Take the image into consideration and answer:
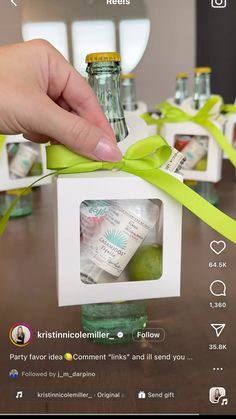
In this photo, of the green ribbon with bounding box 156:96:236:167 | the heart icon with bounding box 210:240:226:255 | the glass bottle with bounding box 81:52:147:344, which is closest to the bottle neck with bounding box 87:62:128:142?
the glass bottle with bounding box 81:52:147:344

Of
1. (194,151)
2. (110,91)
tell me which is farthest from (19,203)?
(110,91)

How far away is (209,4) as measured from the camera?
0.39 metres

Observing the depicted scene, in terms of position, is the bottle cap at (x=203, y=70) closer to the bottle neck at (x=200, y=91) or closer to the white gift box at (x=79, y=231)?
the bottle neck at (x=200, y=91)

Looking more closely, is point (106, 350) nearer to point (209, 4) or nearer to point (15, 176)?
point (209, 4)

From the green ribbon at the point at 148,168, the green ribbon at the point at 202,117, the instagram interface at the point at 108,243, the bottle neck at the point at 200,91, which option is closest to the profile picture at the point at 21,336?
the instagram interface at the point at 108,243

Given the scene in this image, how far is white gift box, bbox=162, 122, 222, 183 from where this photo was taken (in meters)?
0.73

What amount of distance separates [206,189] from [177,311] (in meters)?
0.37

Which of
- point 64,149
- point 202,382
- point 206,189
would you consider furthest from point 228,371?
point 206,189

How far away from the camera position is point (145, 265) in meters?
0.39

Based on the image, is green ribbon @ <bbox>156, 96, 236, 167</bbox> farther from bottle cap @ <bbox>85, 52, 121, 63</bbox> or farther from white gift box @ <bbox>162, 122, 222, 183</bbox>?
bottle cap @ <bbox>85, 52, 121, 63</bbox>

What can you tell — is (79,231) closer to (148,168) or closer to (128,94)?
(148,168)

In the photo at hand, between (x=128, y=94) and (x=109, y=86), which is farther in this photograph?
(x=128, y=94)

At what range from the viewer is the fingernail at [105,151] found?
373mm

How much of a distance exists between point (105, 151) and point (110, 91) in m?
0.07
